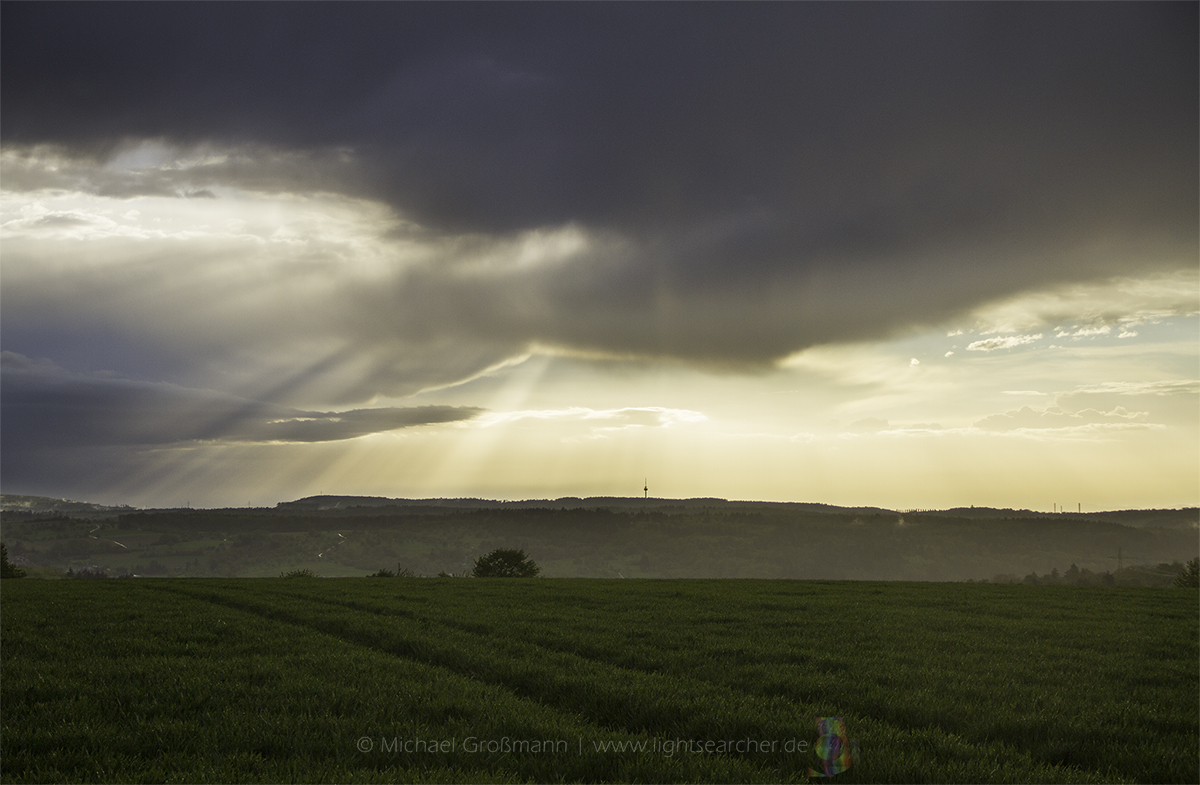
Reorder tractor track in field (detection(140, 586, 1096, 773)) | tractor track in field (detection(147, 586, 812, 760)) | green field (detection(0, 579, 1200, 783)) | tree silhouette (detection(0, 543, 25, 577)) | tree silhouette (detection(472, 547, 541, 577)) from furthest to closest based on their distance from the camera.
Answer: tree silhouette (detection(472, 547, 541, 577)) → tree silhouette (detection(0, 543, 25, 577)) → tractor track in field (detection(147, 586, 812, 760)) → tractor track in field (detection(140, 586, 1096, 773)) → green field (detection(0, 579, 1200, 783))

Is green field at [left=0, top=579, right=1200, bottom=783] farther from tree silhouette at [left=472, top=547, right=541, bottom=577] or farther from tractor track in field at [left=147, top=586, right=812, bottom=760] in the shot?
tree silhouette at [left=472, top=547, right=541, bottom=577]

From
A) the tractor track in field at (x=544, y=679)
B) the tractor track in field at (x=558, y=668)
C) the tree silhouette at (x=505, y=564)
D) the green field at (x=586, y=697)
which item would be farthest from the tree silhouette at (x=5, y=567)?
the tractor track in field at (x=544, y=679)

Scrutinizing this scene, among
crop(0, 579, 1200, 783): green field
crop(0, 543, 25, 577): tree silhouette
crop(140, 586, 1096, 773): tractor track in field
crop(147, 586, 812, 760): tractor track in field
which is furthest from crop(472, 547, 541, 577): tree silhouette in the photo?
crop(147, 586, 812, 760): tractor track in field

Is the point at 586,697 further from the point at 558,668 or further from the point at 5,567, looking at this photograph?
the point at 5,567

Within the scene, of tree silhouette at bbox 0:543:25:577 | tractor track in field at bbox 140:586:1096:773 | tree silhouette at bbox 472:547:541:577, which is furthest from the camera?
tree silhouette at bbox 472:547:541:577

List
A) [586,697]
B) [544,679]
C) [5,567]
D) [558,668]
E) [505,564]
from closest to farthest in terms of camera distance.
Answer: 1. [586,697]
2. [544,679]
3. [558,668]
4. [5,567]
5. [505,564]

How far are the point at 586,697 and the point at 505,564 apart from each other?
76280 mm

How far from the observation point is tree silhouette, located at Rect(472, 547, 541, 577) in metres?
84.2

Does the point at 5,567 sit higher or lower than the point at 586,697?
lower

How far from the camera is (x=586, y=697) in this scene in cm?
1179

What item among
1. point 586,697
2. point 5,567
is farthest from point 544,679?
point 5,567

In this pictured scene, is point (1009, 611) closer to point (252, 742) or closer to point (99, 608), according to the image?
point (252, 742)

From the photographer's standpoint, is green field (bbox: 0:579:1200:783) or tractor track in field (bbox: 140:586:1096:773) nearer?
green field (bbox: 0:579:1200:783)

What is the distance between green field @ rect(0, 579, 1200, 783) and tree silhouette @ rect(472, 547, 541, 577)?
6254 centimetres
